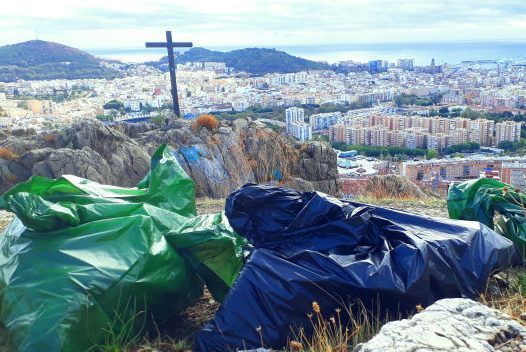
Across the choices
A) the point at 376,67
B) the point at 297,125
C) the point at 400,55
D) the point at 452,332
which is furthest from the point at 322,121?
the point at 400,55

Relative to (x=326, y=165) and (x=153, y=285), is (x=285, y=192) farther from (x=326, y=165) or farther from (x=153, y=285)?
(x=326, y=165)

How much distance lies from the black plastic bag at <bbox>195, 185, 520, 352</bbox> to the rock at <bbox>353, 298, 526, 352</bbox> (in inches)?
14.2

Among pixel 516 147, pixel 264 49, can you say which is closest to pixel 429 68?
pixel 264 49

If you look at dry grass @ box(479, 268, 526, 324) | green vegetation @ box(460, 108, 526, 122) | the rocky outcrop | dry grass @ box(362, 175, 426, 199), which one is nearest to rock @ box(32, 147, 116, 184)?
the rocky outcrop

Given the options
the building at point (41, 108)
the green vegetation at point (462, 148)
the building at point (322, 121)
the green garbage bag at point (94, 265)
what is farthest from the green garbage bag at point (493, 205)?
the building at point (41, 108)

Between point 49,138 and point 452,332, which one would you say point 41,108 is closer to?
point 49,138

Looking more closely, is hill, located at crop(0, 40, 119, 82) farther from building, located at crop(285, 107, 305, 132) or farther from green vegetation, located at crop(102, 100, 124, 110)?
building, located at crop(285, 107, 305, 132)

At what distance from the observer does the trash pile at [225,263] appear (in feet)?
6.47

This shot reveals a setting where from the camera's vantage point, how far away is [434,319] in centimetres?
158

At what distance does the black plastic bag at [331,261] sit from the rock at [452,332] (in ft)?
1.18

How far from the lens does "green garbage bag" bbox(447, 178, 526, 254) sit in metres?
2.69

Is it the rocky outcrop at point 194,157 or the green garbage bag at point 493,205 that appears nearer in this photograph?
the green garbage bag at point 493,205

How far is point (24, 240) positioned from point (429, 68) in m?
90.3

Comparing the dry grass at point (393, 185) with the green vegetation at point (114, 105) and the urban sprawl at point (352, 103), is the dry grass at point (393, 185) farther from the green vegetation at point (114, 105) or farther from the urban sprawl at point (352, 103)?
the green vegetation at point (114, 105)
